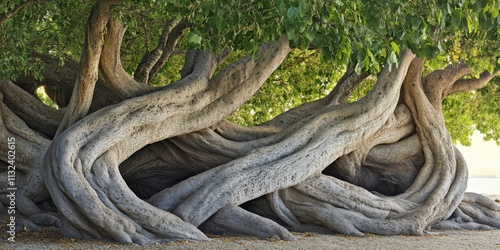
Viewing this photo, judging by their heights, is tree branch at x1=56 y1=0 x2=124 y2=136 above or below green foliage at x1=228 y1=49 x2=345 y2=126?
below

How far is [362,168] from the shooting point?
43.9 ft

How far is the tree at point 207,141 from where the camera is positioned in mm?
10133

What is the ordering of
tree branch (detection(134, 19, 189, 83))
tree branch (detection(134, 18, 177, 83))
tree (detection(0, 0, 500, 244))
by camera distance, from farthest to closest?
tree branch (detection(134, 18, 177, 83))
tree branch (detection(134, 19, 189, 83))
tree (detection(0, 0, 500, 244))

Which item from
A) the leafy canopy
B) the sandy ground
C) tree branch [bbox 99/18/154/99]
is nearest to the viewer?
the leafy canopy

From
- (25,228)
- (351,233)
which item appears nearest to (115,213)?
(25,228)

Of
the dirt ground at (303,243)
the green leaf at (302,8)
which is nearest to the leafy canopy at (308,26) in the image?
the green leaf at (302,8)

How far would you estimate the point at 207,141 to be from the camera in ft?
39.4

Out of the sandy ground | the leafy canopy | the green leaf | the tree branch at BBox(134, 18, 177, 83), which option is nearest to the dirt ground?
the sandy ground

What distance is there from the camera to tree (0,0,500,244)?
1013 centimetres

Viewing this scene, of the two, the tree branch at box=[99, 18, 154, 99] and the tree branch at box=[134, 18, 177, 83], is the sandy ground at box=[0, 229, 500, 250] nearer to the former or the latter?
the tree branch at box=[99, 18, 154, 99]

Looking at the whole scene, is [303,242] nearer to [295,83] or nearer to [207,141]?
[207,141]

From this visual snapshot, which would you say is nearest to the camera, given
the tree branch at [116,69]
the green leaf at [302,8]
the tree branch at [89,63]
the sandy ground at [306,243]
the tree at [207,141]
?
the green leaf at [302,8]

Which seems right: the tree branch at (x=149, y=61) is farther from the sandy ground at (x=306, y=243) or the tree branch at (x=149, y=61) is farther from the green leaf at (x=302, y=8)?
the green leaf at (x=302, y=8)

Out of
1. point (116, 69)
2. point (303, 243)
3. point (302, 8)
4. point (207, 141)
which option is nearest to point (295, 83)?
point (207, 141)
